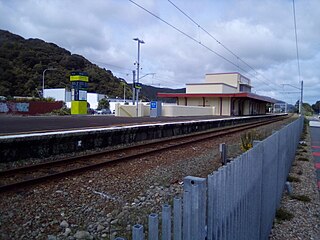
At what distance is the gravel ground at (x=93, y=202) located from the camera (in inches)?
174

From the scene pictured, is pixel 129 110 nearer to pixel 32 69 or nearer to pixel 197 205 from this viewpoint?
pixel 197 205

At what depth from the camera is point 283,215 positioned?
18.5ft

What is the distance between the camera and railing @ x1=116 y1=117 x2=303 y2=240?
6.48ft

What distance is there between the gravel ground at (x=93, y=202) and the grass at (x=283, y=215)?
0.18 metres

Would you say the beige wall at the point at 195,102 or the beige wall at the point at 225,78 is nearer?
the beige wall at the point at 195,102

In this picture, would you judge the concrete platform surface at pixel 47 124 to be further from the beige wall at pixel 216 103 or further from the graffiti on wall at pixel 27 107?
the beige wall at pixel 216 103

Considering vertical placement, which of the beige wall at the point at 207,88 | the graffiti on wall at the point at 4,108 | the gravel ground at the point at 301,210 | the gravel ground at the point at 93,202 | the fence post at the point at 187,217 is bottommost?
the gravel ground at the point at 301,210

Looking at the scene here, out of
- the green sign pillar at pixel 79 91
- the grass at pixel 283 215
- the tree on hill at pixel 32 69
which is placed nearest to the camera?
the grass at pixel 283 215

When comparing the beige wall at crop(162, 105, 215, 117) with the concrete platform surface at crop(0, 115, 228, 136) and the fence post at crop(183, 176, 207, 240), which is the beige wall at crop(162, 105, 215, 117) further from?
the fence post at crop(183, 176, 207, 240)

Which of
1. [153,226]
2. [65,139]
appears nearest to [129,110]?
[65,139]

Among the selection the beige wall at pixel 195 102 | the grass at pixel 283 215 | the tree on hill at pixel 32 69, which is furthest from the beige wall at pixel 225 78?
the grass at pixel 283 215

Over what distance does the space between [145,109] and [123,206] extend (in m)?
36.3

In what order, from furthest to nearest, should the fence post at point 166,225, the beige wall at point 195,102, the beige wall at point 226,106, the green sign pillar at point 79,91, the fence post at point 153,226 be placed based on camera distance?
the beige wall at point 195,102
the beige wall at point 226,106
the green sign pillar at point 79,91
the fence post at point 166,225
the fence post at point 153,226

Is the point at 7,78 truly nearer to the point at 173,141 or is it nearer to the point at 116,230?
the point at 173,141
